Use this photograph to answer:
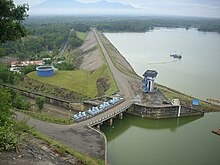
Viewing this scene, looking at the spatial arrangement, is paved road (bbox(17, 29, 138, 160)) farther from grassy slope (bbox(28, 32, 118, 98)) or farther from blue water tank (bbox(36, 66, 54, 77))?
blue water tank (bbox(36, 66, 54, 77))

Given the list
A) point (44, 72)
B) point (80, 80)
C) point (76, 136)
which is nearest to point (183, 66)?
point (80, 80)

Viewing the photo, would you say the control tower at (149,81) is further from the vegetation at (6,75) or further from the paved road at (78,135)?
the vegetation at (6,75)

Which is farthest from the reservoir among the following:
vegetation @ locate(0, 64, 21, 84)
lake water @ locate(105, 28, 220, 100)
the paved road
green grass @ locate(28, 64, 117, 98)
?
vegetation @ locate(0, 64, 21, 84)

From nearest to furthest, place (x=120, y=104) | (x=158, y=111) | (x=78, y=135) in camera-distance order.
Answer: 1. (x=78, y=135)
2. (x=158, y=111)
3. (x=120, y=104)

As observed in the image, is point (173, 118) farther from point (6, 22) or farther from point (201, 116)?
point (6, 22)

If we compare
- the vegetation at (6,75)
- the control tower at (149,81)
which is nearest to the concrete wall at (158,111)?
the control tower at (149,81)

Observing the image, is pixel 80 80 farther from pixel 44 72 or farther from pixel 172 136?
pixel 172 136

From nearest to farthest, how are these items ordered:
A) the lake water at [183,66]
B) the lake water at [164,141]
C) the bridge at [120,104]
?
the lake water at [164,141] → the bridge at [120,104] → the lake water at [183,66]

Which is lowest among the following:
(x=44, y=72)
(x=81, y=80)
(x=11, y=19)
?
(x=81, y=80)
